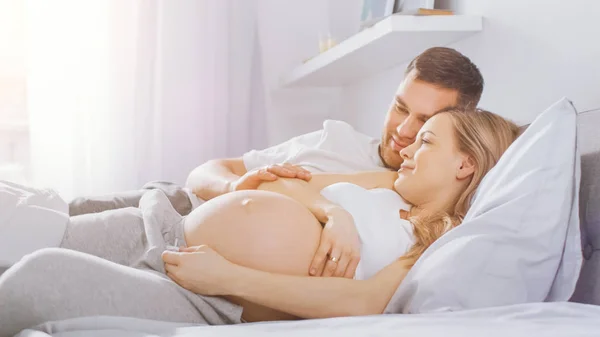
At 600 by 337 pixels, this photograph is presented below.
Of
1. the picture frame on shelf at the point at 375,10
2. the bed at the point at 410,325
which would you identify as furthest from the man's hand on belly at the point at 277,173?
the picture frame on shelf at the point at 375,10

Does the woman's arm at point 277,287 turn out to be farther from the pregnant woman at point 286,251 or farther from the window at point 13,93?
the window at point 13,93

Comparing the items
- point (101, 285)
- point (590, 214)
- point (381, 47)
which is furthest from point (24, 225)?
point (381, 47)

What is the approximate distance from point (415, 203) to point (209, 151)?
1739 mm

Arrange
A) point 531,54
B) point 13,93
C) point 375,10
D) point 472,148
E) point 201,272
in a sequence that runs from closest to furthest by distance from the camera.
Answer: point 201,272 < point 472,148 < point 531,54 < point 375,10 < point 13,93

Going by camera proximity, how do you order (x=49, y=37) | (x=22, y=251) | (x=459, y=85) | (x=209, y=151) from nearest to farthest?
(x=22, y=251)
(x=459, y=85)
(x=49, y=37)
(x=209, y=151)

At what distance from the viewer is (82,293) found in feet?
2.95

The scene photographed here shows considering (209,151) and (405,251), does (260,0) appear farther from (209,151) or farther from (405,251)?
(405,251)

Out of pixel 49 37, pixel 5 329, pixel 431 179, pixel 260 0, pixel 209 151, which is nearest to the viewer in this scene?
pixel 5 329

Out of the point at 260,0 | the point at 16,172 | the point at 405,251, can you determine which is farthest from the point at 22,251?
the point at 260,0

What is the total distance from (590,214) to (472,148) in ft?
0.83

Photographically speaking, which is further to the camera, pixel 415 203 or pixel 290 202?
pixel 415 203

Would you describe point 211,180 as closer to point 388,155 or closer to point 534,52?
point 388,155

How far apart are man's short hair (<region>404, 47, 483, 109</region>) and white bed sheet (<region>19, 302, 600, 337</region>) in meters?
0.78

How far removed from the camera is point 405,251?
1220 millimetres
